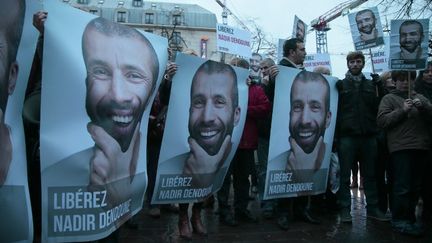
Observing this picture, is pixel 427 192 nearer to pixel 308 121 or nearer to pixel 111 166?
pixel 308 121

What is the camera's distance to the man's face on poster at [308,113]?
5191 millimetres

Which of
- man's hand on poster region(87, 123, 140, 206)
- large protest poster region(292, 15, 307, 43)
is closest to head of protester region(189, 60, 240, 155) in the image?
man's hand on poster region(87, 123, 140, 206)

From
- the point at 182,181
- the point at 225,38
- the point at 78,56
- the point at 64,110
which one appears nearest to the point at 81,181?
the point at 64,110

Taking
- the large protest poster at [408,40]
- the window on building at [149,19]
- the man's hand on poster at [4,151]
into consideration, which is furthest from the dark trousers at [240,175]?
the window on building at [149,19]

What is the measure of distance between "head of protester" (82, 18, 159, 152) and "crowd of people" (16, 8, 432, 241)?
981 mm

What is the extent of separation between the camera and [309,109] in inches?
210

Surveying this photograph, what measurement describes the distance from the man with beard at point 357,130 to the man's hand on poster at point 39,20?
13.3 ft

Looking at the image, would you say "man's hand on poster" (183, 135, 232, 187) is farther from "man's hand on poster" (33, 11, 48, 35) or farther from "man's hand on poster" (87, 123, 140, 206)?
"man's hand on poster" (33, 11, 48, 35)

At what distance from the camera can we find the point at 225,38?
23.4 ft

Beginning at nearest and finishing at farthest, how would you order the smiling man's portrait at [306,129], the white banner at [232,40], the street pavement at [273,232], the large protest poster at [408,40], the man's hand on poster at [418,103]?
1. the street pavement at [273,232]
2. the man's hand on poster at [418,103]
3. the smiling man's portrait at [306,129]
4. the large protest poster at [408,40]
5. the white banner at [232,40]

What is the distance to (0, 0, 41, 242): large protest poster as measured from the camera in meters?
2.50

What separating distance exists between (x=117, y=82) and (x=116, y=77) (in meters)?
0.04

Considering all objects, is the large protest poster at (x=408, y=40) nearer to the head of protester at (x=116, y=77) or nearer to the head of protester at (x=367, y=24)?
the head of protester at (x=367, y=24)

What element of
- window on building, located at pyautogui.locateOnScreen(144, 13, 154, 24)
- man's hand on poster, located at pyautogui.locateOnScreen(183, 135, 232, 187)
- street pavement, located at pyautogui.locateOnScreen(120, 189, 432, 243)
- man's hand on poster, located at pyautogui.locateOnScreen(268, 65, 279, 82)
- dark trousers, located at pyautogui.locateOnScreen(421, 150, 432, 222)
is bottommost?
street pavement, located at pyautogui.locateOnScreen(120, 189, 432, 243)
